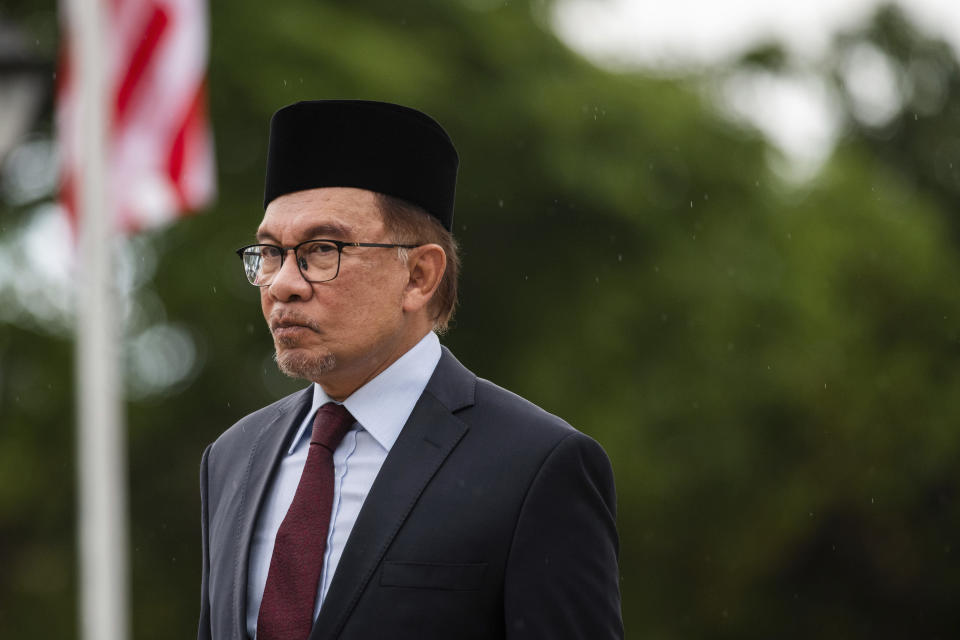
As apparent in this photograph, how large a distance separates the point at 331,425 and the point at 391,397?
0.13 metres

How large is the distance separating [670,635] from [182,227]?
6910 millimetres

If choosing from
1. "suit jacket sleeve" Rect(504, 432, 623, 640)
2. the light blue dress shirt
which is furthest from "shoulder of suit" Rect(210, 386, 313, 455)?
"suit jacket sleeve" Rect(504, 432, 623, 640)

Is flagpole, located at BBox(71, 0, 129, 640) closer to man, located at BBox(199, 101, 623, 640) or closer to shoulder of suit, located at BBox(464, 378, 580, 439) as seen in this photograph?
man, located at BBox(199, 101, 623, 640)

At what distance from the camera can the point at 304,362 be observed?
9.62 feet

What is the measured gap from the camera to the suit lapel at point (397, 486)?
2791mm

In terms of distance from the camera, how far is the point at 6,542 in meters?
14.0

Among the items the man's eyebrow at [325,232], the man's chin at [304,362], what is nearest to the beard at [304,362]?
the man's chin at [304,362]

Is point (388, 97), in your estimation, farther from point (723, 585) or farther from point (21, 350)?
point (723, 585)

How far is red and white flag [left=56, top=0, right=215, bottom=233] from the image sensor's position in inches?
276

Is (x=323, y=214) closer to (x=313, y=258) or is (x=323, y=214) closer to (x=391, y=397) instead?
(x=313, y=258)

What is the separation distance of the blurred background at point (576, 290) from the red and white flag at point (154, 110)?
12.2ft

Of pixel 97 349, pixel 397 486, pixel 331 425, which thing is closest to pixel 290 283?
pixel 331 425

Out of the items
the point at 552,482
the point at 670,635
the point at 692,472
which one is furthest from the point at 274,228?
the point at 670,635

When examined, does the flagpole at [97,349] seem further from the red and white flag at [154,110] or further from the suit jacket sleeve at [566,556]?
the suit jacket sleeve at [566,556]
